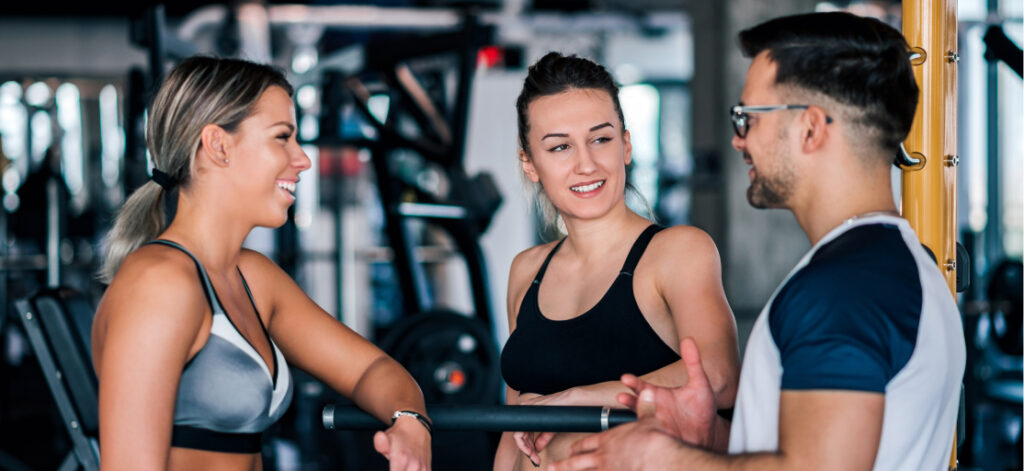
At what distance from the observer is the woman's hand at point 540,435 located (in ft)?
5.11

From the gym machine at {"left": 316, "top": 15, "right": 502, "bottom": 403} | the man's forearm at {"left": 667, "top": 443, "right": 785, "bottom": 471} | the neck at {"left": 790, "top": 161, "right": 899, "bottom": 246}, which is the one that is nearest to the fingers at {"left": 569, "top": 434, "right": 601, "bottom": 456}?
the man's forearm at {"left": 667, "top": 443, "right": 785, "bottom": 471}

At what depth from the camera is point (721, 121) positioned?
4988 mm

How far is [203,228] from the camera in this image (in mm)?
1553

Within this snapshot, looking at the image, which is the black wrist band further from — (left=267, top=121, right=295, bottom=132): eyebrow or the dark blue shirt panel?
the dark blue shirt panel

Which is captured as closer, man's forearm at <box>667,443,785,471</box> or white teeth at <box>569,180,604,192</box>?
man's forearm at <box>667,443,785,471</box>

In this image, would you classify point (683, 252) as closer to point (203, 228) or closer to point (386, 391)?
point (386, 391)

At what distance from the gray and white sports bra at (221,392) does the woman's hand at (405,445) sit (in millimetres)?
214

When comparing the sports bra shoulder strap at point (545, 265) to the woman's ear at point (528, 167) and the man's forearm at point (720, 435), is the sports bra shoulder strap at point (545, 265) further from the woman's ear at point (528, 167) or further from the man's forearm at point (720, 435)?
the man's forearm at point (720, 435)

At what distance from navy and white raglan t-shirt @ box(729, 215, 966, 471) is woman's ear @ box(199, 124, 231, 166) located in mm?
895

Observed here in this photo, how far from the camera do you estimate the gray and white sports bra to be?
4.68 feet

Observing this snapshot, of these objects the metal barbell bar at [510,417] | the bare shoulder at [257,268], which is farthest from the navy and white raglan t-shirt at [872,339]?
the bare shoulder at [257,268]

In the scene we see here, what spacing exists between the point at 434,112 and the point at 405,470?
365cm

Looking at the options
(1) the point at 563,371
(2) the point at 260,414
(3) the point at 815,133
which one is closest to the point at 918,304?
(3) the point at 815,133

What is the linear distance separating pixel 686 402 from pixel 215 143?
85cm
